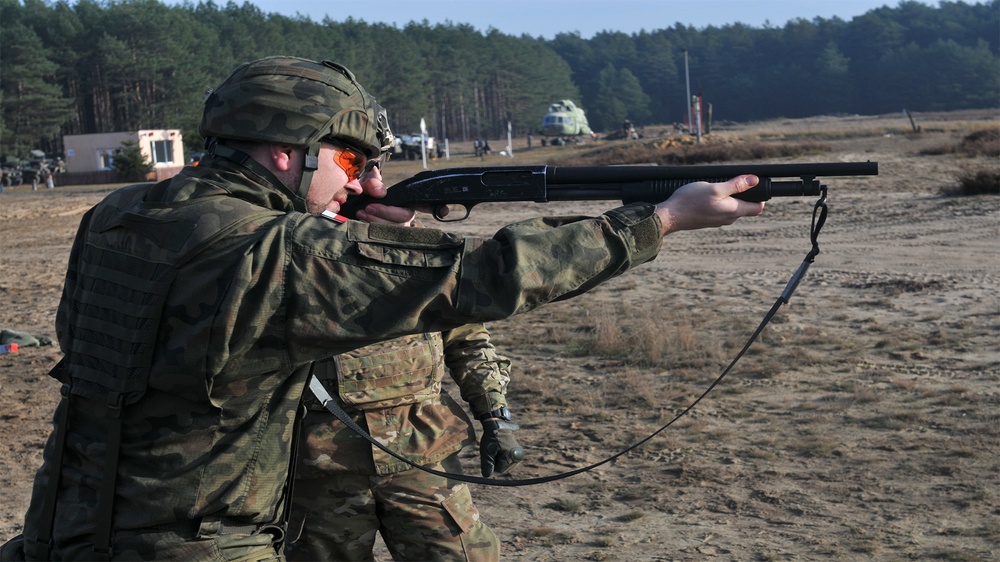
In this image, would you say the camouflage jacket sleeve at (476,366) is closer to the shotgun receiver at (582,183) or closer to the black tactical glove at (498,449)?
the black tactical glove at (498,449)

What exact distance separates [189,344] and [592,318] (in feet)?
28.0

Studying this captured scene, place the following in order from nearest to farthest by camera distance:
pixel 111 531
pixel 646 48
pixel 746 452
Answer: pixel 111 531 < pixel 746 452 < pixel 646 48

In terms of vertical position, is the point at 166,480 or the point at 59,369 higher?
the point at 59,369

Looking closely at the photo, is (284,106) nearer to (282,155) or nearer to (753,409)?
(282,155)

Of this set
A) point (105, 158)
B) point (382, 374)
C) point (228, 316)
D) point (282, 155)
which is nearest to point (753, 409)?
point (382, 374)

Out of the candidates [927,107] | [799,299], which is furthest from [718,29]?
[799,299]

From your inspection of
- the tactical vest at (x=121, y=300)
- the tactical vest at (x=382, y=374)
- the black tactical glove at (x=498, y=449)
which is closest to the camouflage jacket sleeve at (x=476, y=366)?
the black tactical glove at (x=498, y=449)

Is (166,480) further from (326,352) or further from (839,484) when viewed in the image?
(839,484)

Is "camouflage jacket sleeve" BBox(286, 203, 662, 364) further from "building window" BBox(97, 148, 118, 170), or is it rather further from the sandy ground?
"building window" BBox(97, 148, 118, 170)

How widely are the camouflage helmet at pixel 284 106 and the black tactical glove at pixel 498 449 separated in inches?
63.2

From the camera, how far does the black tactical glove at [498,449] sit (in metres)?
3.99

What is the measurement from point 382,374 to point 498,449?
0.62 meters

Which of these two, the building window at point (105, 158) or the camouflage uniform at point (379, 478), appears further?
the building window at point (105, 158)

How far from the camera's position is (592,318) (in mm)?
10734
